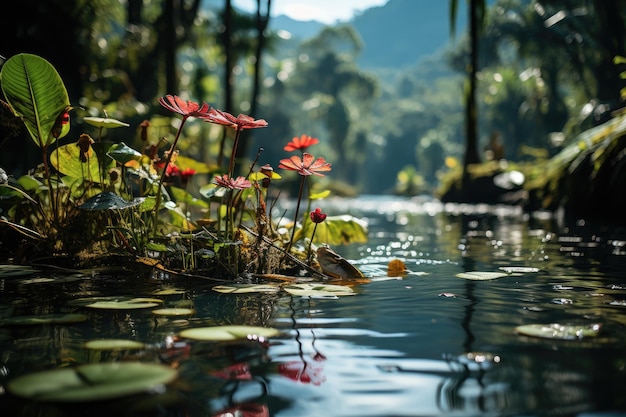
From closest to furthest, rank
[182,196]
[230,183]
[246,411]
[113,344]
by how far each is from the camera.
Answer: [246,411]
[113,344]
[230,183]
[182,196]

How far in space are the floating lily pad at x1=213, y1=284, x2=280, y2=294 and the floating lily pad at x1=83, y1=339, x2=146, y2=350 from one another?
0.90 m

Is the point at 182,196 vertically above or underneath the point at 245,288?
above

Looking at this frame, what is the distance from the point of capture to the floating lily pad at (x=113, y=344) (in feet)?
4.90

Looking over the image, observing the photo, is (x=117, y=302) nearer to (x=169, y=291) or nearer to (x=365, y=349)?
(x=169, y=291)

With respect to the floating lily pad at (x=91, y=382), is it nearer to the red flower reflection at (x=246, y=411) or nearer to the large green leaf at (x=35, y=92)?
the red flower reflection at (x=246, y=411)

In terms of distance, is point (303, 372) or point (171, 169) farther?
point (171, 169)

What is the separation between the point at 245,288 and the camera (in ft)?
8.21

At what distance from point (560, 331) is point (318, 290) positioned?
3.36 feet

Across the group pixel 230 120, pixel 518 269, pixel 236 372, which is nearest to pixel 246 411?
pixel 236 372

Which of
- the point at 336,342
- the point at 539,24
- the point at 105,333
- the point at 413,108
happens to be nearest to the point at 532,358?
the point at 336,342

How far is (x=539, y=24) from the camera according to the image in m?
27.8

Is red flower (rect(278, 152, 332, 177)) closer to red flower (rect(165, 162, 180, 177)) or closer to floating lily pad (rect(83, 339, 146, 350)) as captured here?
red flower (rect(165, 162, 180, 177))

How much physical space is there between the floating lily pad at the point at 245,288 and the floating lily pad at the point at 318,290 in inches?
2.5

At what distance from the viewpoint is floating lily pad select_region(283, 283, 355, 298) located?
2.37m
